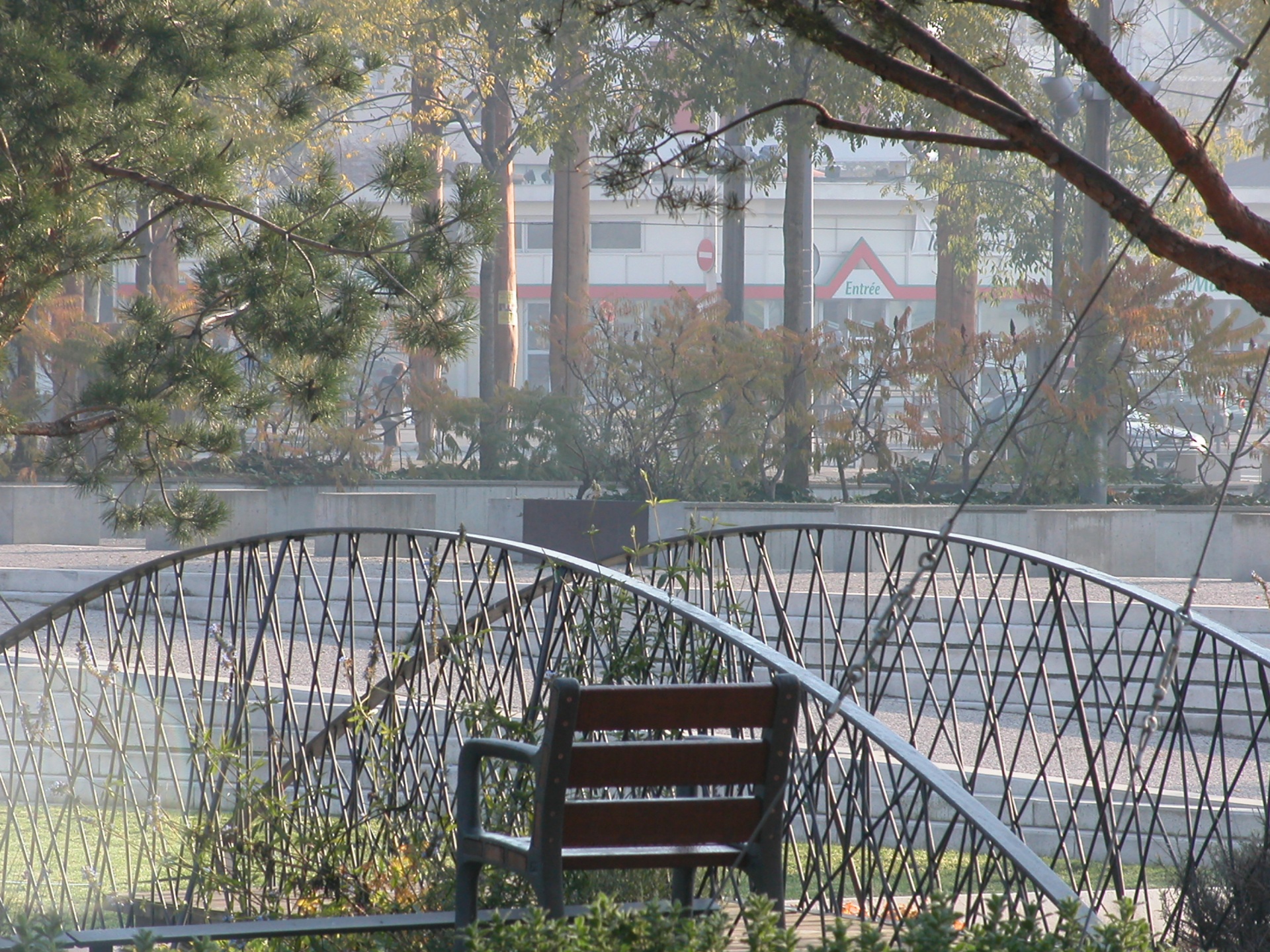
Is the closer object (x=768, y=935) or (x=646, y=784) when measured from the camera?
(x=768, y=935)

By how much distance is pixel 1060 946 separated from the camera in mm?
2254

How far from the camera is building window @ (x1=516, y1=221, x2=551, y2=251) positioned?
44.0m

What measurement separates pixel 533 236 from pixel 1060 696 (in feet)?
124

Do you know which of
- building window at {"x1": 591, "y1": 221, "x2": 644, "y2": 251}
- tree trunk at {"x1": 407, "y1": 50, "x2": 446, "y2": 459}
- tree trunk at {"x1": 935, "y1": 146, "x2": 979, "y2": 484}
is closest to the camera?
tree trunk at {"x1": 407, "y1": 50, "x2": 446, "y2": 459}

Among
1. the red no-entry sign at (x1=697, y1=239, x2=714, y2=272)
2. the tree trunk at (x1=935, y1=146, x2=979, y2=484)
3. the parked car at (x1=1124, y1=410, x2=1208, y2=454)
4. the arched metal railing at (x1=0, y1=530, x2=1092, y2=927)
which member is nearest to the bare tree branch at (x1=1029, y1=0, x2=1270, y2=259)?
the arched metal railing at (x1=0, y1=530, x2=1092, y2=927)

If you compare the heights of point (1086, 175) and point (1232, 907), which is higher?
point (1086, 175)

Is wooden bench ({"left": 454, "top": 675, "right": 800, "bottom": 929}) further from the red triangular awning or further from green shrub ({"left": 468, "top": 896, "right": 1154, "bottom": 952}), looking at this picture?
the red triangular awning

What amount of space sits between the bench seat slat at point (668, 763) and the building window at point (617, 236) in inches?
1626

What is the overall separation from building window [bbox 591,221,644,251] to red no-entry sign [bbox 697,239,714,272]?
387 centimetres

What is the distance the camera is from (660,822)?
10.2ft

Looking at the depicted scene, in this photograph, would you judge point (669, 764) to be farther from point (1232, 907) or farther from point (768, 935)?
point (1232, 907)

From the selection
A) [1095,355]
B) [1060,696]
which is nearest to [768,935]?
[1060,696]

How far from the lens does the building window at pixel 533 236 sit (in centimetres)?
4400

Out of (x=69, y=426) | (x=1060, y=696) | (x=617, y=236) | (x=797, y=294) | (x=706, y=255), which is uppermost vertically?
(x=617, y=236)
